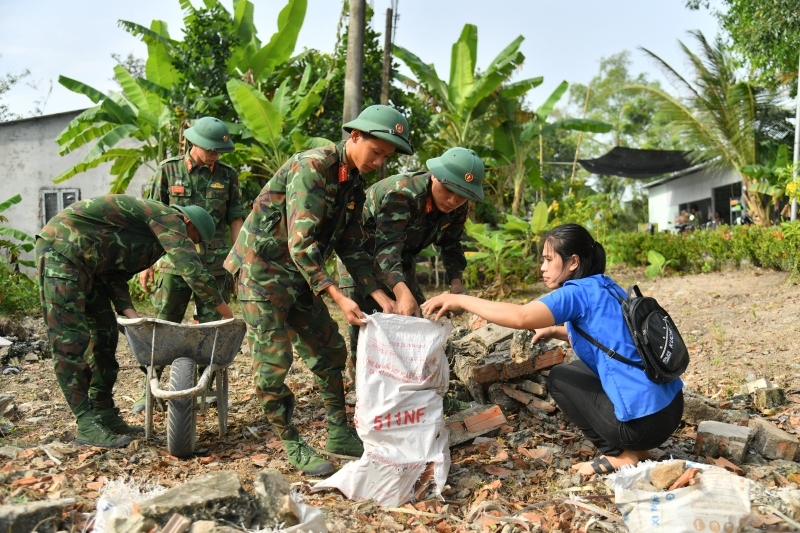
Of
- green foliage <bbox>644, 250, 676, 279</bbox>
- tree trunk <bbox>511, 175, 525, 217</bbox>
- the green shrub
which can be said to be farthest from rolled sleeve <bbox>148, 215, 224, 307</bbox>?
tree trunk <bbox>511, 175, 525, 217</bbox>

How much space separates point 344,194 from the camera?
3516mm

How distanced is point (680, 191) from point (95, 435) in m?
19.9

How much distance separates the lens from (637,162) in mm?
17734

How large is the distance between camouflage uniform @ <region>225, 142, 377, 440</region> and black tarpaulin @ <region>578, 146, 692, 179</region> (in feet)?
49.1

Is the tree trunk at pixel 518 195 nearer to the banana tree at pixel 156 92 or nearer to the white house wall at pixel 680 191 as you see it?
the banana tree at pixel 156 92

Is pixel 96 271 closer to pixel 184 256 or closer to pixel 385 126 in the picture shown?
pixel 184 256

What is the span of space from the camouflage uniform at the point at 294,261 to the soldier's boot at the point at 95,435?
0.95m

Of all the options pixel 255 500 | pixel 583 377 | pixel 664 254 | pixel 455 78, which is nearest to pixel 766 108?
pixel 664 254

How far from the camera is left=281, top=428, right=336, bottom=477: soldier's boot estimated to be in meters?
3.40

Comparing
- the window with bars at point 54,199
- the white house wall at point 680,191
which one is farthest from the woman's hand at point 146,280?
the white house wall at point 680,191

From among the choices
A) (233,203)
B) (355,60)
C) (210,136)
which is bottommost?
(233,203)

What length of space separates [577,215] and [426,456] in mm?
9844

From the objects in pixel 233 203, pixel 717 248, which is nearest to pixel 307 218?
pixel 233 203

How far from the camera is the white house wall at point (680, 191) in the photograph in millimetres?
18031
